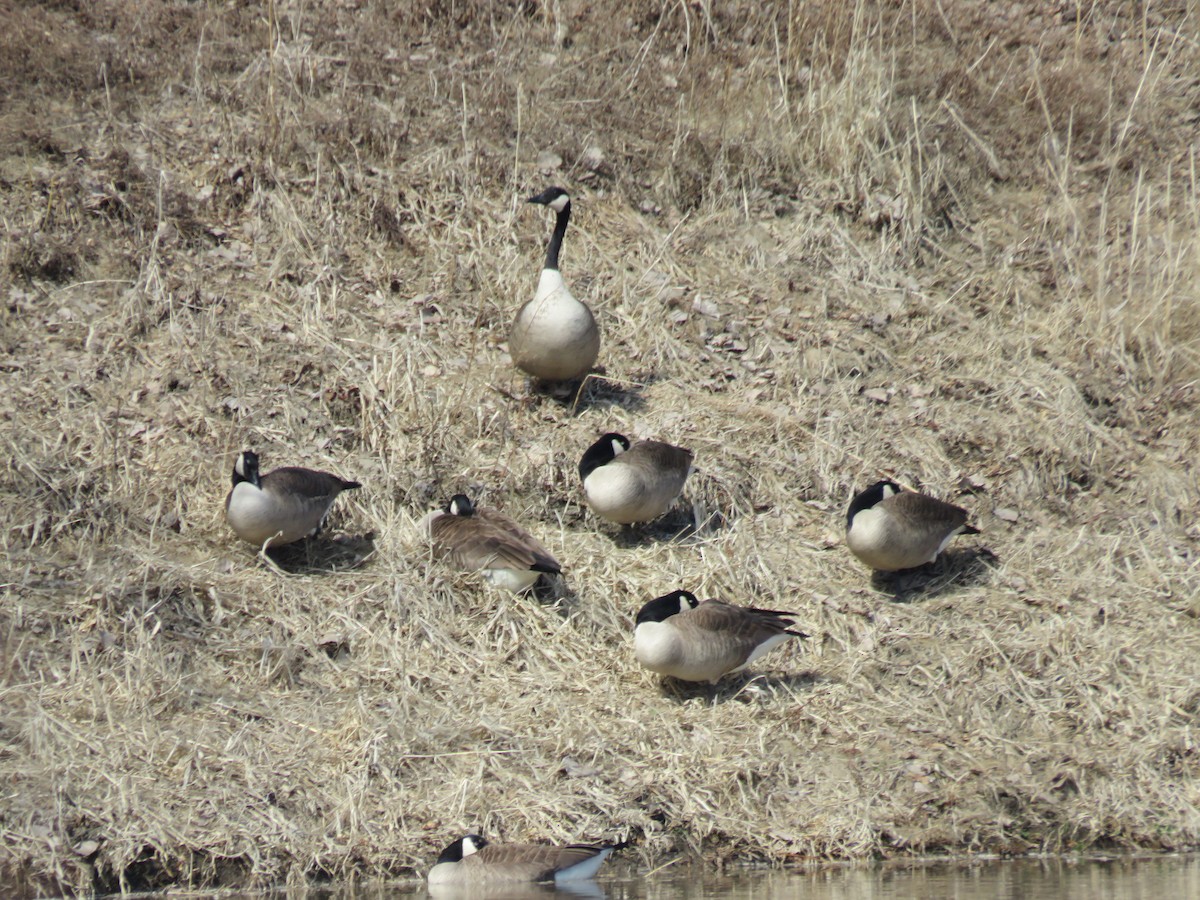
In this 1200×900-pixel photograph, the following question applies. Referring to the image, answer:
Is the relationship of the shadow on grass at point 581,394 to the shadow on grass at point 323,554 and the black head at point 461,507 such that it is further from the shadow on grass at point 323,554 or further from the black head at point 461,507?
the shadow on grass at point 323,554

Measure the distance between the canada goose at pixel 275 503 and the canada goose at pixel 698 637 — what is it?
2137mm

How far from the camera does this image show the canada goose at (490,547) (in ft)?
28.5

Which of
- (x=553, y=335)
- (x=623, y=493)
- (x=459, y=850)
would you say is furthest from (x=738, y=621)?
(x=553, y=335)

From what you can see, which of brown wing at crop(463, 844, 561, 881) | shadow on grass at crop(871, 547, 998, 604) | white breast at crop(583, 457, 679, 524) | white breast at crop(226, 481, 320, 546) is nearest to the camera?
brown wing at crop(463, 844, 561, 881)

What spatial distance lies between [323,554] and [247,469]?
0.80 meters

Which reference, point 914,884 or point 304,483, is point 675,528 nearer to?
point 304,483

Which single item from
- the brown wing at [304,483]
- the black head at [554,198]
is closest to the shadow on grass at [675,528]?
the brown wing at [304,483]

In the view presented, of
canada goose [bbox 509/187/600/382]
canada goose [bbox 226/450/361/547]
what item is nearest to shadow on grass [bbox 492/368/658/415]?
canada goose [bbox 509/187/600/382]

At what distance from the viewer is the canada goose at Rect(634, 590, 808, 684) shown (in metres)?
8.05

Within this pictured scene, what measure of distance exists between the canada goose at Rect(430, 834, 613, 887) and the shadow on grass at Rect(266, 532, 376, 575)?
2.62m

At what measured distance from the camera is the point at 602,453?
9.28m

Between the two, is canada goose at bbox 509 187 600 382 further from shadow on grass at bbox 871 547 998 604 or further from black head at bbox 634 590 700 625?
shadow on grass at bbox 871 547 998 604

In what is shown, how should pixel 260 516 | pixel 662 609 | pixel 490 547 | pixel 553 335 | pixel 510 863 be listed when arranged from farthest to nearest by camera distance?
pixel 553 335
pixel 490 547
pixel 260 516
pixel 662 609
pixel 510 863

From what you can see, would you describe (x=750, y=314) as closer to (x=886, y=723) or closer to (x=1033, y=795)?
(x=886, y=723)
